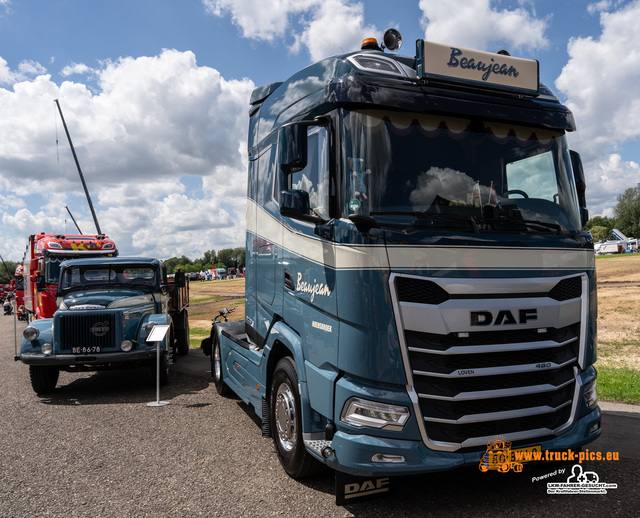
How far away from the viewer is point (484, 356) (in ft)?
11.7

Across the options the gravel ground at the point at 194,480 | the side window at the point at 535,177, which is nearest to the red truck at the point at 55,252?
the gravel ground at the point at 194,480

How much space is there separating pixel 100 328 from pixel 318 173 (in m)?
5.88

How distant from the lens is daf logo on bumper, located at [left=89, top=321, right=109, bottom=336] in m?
8.20

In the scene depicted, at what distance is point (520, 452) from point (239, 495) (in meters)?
2.27

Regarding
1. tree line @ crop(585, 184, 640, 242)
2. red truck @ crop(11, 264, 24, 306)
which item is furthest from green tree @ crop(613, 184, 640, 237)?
red truck @ crop(11, 264, 24, 306)

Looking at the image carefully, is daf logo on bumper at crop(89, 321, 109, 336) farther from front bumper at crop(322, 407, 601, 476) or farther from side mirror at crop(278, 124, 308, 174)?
front bumper at crop(322, 407, 601, 476)

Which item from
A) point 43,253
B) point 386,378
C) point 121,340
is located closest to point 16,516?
point 386,378

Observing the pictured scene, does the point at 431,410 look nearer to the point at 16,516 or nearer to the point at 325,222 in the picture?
the point at 325,222

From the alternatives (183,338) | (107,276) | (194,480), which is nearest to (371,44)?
(194,480)

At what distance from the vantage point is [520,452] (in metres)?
3.69

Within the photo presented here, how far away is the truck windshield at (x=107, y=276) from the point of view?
9773 mm

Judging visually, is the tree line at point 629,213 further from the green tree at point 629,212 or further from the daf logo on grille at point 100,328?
the daf logo on grille at point 100,328

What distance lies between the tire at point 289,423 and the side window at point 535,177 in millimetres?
2446

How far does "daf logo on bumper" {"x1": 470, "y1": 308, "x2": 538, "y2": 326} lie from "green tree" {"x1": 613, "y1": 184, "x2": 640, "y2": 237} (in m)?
96.2
